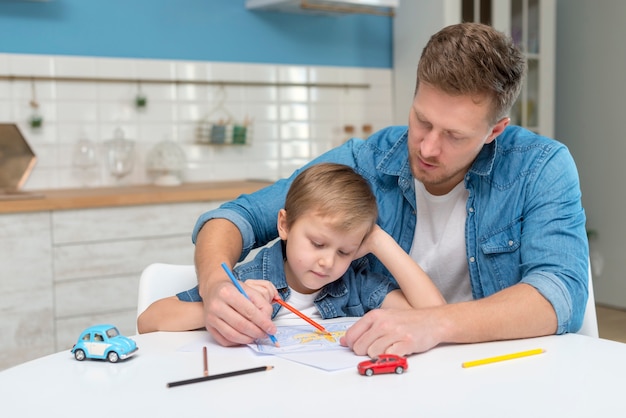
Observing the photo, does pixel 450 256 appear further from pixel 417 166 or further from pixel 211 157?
pixel 211 157

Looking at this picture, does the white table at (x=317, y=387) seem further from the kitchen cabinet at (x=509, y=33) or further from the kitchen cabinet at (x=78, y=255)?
the kitchen cabinet at (x=509, y=33)

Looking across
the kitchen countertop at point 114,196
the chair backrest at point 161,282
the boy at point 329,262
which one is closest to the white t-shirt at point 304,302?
the boy at point 329,262

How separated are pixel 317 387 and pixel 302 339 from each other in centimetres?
28

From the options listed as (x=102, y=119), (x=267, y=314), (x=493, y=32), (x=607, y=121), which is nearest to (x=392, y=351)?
(x=267, y=314)

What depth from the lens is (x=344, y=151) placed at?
2.00 metres

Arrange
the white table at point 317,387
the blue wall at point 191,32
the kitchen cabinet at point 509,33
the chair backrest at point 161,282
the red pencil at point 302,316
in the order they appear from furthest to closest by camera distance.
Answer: the kitchen cabinet at point 509,33
the blue wall at point 191,32
the chair backrest at point 161,282
the red pencil at point 302,316
the white table at point 317,387

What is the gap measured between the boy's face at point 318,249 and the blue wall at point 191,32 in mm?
2573

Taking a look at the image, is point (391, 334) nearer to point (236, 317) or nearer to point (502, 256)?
point (236, 317)

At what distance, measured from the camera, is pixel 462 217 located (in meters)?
1.89

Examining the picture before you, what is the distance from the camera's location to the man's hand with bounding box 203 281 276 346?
136 cm

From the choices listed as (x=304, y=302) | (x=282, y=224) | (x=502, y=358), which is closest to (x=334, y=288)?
(x=304, y=302)

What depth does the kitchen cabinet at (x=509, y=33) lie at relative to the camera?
15.1 feet

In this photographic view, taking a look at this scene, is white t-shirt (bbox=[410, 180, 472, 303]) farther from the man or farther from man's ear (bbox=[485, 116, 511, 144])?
man's ear (bbox=[485, 116, 511, 144])

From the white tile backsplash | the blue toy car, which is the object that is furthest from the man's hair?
the white tile backsplash
